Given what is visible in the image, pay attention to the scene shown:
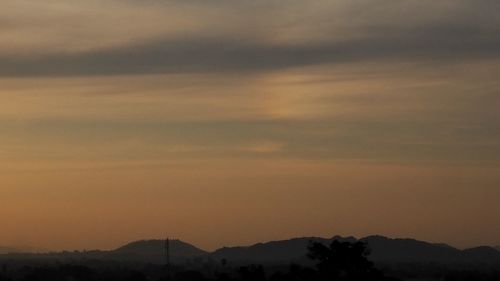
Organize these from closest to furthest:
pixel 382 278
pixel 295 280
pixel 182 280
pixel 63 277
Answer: pixel 382 278 → pixel 295 280 → pixel 182 280 → pixel 63 277

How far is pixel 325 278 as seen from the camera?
78562 mm

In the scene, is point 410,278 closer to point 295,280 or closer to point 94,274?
point 94,274

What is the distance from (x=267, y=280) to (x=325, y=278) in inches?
241

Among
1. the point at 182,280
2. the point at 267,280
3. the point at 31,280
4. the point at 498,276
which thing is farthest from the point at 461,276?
the point at 267,280

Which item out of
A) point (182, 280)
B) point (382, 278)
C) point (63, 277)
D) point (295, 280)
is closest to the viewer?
point (382, 278)

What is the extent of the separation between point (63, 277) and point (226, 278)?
93.4m

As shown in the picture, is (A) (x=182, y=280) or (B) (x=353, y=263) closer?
(B) (x=353, y=263)

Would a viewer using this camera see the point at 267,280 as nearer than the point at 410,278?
Yes

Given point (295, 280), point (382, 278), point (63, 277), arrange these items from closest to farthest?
point (382, 278)
point (295, 280)
point (63, 277)

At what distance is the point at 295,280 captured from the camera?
81125 millimetres

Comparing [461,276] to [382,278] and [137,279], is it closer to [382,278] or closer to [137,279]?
[137,279]

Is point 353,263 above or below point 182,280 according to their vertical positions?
below

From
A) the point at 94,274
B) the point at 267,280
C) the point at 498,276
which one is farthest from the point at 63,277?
the point at 267,280

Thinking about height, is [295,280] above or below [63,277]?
below
